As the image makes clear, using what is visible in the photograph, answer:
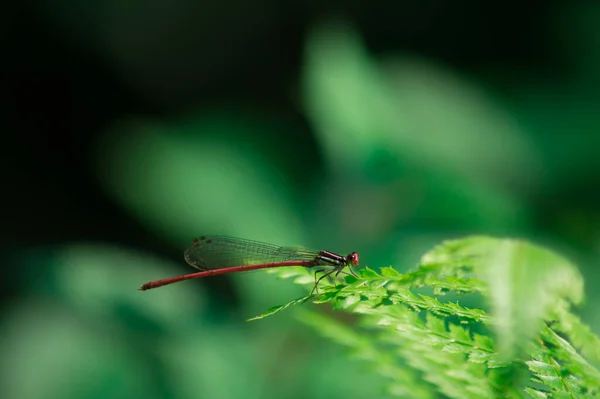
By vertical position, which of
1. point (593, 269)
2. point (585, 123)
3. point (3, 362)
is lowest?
point (3, 362)

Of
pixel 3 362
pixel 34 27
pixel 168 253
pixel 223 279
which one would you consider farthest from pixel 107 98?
pixel 3 362

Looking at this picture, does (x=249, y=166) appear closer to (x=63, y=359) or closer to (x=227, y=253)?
(x=227, y=253)

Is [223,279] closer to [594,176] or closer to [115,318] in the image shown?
[115,318]

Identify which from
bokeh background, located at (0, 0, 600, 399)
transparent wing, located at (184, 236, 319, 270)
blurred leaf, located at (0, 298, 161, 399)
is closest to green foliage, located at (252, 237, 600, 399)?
transparent wing, located at (184, 236, 319, 270)

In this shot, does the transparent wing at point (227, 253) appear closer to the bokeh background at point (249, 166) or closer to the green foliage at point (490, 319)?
the bokeh background at point (249, 166)

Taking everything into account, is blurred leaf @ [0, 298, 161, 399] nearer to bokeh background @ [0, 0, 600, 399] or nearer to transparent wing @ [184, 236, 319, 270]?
bokeh background @ [0, 0, 600, 399]

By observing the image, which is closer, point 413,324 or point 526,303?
point 526,303

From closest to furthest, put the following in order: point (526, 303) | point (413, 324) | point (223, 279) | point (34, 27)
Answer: point (526, 303)
point (413, 324)
point (223, 279)
point (34, 27)
